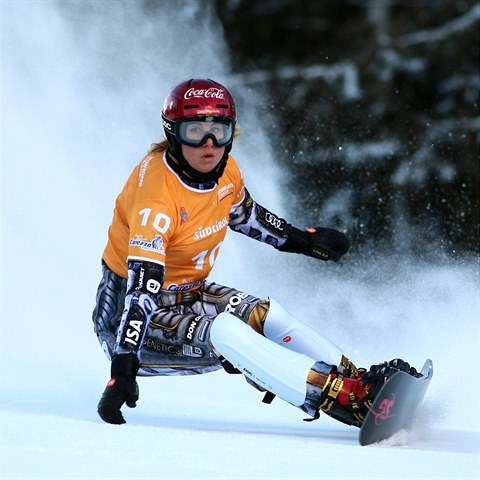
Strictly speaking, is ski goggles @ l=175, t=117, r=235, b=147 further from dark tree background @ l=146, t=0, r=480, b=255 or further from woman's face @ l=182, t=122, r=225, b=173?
dark tree background @ l=146, t=0, r=480, b=255

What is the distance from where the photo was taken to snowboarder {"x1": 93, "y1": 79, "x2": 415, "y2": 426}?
4.09 meters

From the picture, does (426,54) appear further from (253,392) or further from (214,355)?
(214,355)

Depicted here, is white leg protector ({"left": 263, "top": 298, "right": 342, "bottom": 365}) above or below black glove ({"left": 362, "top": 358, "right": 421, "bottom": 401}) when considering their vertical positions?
above

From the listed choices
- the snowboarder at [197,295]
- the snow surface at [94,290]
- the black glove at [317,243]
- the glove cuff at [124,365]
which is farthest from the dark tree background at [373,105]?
the glove cuff at [124,365]


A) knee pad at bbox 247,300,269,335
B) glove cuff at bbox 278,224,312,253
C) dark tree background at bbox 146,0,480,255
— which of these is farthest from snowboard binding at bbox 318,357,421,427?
dark tree background at bbox 146,0,480,255

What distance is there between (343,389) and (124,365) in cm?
71

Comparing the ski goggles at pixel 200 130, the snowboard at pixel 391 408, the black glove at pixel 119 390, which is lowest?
the black glove at pixel 119 390

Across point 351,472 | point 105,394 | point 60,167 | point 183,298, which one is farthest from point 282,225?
point 60,167

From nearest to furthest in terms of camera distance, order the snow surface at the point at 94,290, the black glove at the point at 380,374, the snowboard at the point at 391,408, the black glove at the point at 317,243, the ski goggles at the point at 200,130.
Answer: the snow surface at the point at 94,290 → the snowboard at the point at 391,408 → the black glove at the point at 380,374 → the ski goggles at the point at 200,130 → the black glove at the point at 317,243

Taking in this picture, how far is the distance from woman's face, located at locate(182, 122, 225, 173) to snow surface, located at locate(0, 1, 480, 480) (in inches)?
34.8

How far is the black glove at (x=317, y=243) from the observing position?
500 cm

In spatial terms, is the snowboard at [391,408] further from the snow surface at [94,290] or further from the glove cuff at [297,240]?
the glove cuff at [297,240]

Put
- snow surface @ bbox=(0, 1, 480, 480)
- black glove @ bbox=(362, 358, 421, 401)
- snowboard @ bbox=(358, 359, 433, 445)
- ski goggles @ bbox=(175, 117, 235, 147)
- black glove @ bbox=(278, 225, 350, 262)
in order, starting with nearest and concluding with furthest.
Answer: snow surface @ bbox=(0, 1, 480, 480) < snowboard @ bbox=(358, 359, 433, 445) < black glove @ bbox=(362, 358, 421, 401) < ski goggles @ bbox=(175, 117, 235, 147) < black glove @ bbox=(278, 225, 350, 262)

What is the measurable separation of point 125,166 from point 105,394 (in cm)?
438
